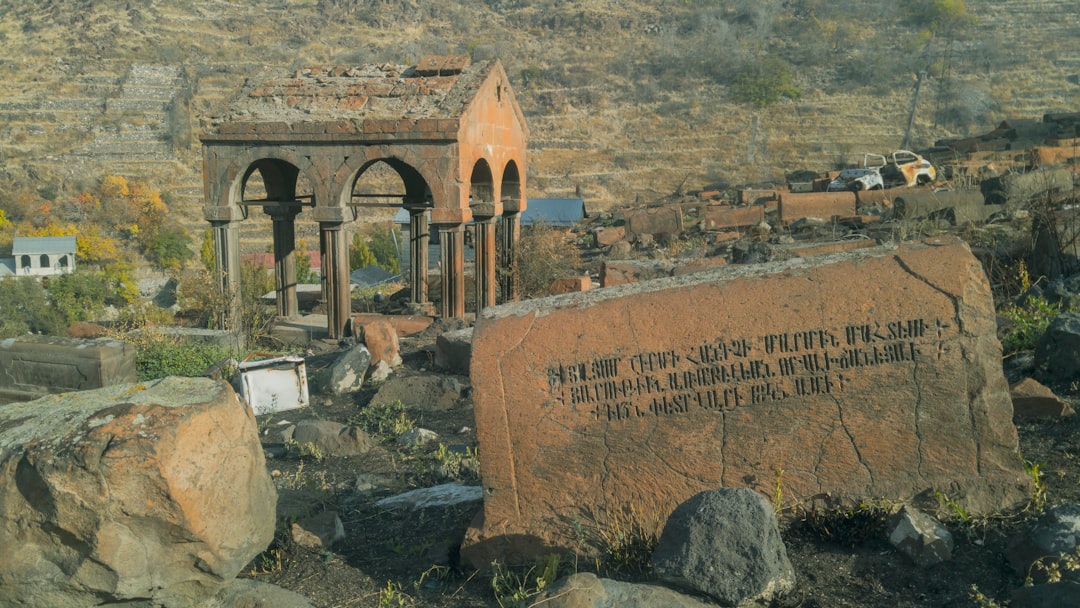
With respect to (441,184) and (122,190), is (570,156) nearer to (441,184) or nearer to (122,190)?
(122,190)

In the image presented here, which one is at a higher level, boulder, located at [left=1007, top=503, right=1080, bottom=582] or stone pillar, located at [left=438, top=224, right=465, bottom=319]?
stone pillar, located at [left=438, top=224, right=465, bottom=319]

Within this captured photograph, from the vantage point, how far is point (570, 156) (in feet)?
128

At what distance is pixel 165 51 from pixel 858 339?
154 ft

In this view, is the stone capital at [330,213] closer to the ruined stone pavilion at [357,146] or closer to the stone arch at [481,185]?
the ruined stone pavilion at [357,146]

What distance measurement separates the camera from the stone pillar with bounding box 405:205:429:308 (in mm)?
14914

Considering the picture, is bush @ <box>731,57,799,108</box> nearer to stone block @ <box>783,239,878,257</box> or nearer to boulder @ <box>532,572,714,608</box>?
stone block @ <box>783,239,878,257</box>

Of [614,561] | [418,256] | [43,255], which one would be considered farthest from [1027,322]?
[43,255]

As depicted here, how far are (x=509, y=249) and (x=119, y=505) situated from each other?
12.2 meters

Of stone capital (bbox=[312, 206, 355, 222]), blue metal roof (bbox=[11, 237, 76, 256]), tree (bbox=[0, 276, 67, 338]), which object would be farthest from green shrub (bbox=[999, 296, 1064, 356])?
blue metal roof (bbox=[11, 237, 76, 256])

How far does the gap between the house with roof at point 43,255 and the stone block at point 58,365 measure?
76.5 feet

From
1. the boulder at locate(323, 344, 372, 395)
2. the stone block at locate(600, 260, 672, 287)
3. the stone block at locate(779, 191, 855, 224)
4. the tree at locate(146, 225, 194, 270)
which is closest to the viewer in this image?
the boulder at locate(323, 344, 372, 395)

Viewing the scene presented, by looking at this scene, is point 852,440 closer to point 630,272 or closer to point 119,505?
point 119,505

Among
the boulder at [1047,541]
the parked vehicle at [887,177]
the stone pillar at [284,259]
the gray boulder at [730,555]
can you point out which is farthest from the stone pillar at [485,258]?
the boulder at [1047,541]

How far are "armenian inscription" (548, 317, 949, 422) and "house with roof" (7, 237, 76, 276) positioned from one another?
29.8m
